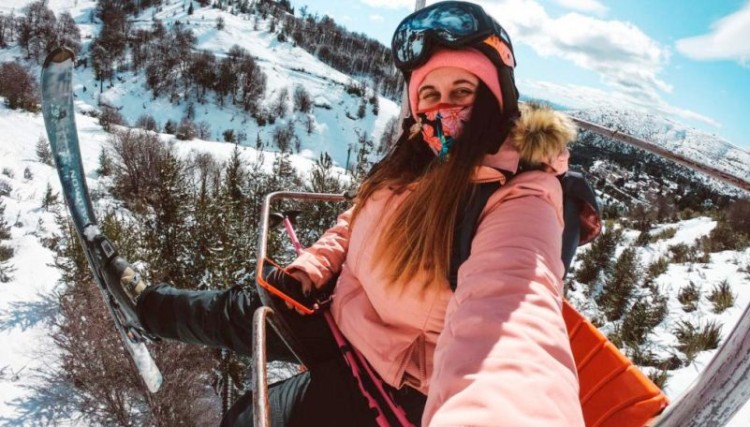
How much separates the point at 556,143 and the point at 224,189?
25.2 m

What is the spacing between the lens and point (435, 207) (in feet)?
5.05

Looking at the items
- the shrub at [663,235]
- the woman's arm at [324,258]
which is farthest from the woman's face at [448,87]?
the shrub at [663,235]

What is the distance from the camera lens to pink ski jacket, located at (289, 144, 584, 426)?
0.78 meters

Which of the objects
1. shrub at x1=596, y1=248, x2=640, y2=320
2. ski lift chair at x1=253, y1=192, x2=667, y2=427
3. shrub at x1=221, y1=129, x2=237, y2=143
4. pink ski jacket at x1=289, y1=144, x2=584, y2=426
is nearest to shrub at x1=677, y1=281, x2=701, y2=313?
shrub at x1=596, y1=248, x2=640, y2=320

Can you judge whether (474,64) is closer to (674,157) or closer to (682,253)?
(674,157)

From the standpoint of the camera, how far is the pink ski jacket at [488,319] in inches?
30.6

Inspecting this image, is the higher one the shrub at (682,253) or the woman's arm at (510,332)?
the woman's arm at (510,332)

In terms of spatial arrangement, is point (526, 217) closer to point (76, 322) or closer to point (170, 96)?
point (76, 322)

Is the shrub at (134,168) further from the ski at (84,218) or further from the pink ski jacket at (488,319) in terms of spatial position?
the pink ski jacket at (488,319)

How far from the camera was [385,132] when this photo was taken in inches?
3017

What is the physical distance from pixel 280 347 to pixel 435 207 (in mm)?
1294

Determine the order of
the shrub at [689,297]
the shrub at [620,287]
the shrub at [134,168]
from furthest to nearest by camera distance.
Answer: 1. the shrub at [134,168]
2. the shrub at [620,287]
3. the shrub at [689,297]

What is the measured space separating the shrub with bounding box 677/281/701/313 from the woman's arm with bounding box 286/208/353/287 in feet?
19.1

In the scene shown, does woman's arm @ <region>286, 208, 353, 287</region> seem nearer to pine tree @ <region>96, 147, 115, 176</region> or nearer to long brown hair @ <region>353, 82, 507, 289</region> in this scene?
long brown hair @ <region>353, 82, 507, 289</region>
